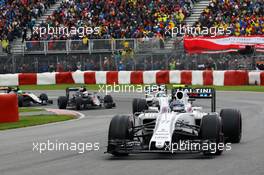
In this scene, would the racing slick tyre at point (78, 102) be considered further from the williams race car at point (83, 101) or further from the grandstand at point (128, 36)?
Answer: the grandstand at point (128, 36)

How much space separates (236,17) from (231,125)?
26545 millimetres

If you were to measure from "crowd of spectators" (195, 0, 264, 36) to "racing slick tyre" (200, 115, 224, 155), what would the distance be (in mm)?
27037

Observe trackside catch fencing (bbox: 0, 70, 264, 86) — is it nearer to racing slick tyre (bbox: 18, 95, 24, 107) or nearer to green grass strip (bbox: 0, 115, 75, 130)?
racing slick tyre (bbox: 18, 95, 24, 107)

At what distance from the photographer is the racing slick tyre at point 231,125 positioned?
13.2 metres

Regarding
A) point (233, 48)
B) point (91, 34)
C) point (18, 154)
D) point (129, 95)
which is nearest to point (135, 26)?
point (91, 34)

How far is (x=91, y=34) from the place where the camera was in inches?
1614

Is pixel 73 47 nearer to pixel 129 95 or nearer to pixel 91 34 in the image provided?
pixel 91 34

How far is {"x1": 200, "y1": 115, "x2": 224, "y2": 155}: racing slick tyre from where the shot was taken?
37.4 feet

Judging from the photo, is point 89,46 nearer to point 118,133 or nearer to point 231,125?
point 231,125

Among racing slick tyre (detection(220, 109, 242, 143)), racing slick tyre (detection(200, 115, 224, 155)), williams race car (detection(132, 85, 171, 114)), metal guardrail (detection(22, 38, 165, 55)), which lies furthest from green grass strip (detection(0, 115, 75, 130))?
metal guardrail (detection(22, 38, 165, 55))

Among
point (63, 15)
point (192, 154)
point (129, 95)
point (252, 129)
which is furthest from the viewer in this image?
point (63, 15)

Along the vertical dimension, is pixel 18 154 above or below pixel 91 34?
below

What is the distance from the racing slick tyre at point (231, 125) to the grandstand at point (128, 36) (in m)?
22.4

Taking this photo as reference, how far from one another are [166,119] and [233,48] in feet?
81.5
